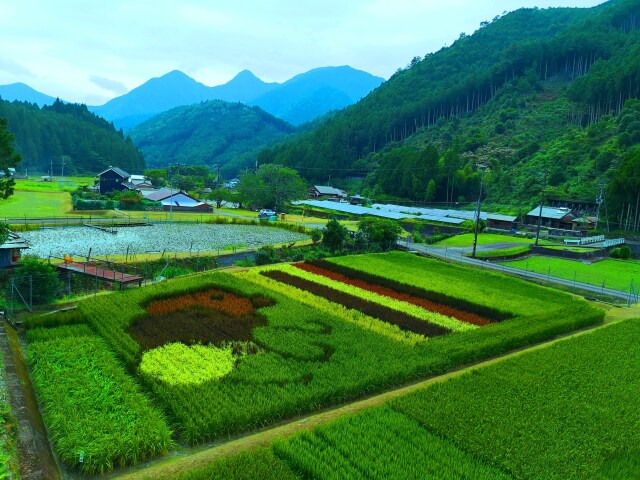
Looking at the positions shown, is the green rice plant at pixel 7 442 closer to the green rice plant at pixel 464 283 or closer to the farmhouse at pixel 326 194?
the green rice plant at pixel 464 283

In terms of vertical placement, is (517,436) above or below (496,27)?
below

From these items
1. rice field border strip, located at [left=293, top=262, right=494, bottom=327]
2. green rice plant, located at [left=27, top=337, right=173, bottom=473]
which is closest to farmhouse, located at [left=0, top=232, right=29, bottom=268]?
green rice plant, located at [left=27, top=337, right=173, bottom=473]

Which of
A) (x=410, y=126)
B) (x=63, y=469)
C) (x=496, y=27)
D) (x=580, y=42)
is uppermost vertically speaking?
(x=496, y=27)

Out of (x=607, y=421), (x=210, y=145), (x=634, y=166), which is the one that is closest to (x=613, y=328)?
(x=607, y=421)

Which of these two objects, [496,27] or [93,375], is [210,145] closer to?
[496,27]

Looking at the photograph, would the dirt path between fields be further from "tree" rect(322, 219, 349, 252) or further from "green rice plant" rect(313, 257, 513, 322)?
"tree" rect(322, 219, 349, 252)

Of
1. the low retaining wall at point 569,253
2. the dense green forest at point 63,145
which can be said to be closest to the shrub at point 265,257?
the low retaining wall at point 569,253

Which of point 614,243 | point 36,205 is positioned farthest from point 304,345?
point 36,205
